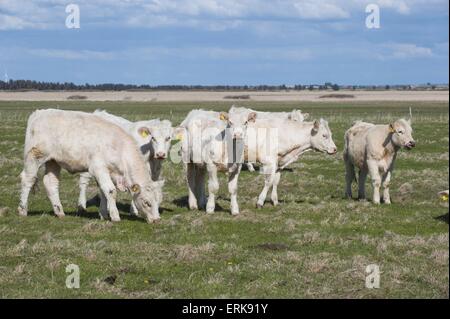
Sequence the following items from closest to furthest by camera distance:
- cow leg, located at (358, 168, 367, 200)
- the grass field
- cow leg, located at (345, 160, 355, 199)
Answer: the grass field
cow leg, located at (358, 168, 367, 200)
cow leg, located at (345, 160, 355, 199)

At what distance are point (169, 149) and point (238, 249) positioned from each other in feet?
16.5

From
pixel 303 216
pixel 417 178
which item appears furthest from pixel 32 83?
pixel 303 216

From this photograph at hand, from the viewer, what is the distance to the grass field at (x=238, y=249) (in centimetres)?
963

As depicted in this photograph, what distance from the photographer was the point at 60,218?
49.5 ft

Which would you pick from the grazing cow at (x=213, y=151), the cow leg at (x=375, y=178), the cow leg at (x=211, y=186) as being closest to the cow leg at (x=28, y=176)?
the grazing cow at (x=213, y=151)

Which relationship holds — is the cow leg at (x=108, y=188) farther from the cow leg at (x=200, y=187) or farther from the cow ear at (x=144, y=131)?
the cow leg at (x=200, y=187)

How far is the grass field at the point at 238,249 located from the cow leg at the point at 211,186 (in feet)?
0.80

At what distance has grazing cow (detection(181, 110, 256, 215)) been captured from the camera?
1571 centimetres

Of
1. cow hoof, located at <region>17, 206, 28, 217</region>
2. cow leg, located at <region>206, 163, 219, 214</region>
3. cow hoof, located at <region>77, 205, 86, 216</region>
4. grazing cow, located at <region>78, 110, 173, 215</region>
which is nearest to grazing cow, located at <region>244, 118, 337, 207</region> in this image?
cow leg, located at <region>206, 163, 219, 214</region>

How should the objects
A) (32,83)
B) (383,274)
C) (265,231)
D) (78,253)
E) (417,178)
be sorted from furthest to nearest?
(32,83) < (417,178) < (265,231) < (78,253) < (383,274)

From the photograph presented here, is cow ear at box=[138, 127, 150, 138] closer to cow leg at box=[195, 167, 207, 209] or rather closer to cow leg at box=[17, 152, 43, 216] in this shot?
cow leg at box=[195, 167, 207, 209]

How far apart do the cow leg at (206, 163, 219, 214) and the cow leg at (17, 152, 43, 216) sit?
3.69 m

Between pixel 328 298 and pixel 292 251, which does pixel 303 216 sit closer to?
pixel 292 251
